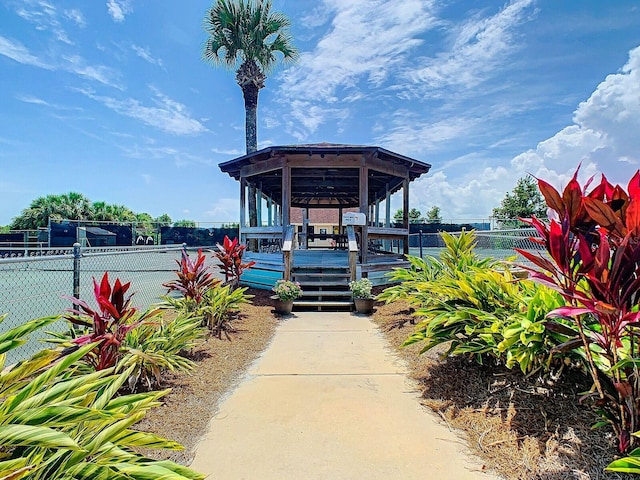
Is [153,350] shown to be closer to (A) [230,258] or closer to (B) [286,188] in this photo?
(A) [230,258]

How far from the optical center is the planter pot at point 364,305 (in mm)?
6441

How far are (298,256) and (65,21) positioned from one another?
7.57 meters

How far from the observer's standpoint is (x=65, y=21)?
7.04 meters

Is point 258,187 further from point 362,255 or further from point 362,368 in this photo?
point 362,368

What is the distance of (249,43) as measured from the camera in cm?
1343

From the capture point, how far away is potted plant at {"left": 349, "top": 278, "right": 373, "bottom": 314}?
6418mm

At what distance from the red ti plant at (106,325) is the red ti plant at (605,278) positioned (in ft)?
9.99

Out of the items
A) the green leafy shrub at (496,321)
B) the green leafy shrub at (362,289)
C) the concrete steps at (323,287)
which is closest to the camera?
the green leafy shrub at (496,321)

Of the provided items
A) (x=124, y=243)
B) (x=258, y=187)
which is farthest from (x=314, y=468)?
(x=124, y=243)

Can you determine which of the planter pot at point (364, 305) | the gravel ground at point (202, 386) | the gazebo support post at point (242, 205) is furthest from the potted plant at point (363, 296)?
the gazebo support post at point (242, 205)

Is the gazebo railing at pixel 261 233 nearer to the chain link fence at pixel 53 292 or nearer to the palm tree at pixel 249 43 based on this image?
the chain link fence at pixel 53 292

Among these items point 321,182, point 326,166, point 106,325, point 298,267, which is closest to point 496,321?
point 106,325

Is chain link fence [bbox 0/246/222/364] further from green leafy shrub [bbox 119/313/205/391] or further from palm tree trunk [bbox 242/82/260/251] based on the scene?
palm tree trunk [bbox 242/82/260/251]

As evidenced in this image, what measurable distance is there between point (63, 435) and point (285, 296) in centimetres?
526
